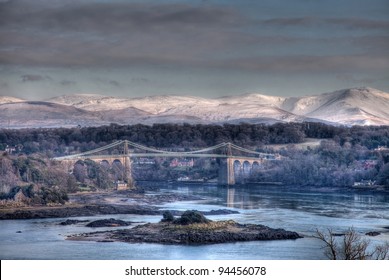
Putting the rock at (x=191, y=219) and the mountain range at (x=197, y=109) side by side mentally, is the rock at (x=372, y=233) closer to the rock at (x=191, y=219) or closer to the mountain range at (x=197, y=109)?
the mountain range at (x=197, y=109)

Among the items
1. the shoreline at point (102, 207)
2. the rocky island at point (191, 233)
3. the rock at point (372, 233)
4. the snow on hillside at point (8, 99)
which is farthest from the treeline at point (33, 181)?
the rock at point (372, 233)

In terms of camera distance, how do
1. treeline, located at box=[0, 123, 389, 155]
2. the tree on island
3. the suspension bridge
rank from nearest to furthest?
the tree on island, treeline, located at box=[0, 123, 389, 155], the suspension bridge

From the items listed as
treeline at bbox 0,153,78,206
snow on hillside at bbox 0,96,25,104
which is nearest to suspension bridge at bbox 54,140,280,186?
treeline at bbox 0,153,78,206

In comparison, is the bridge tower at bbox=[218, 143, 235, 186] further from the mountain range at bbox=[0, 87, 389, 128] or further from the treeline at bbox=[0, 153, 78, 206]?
the treeline at bbox=[0, 153, 78, 206]

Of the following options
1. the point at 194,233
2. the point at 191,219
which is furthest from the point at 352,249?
the point at 191,219

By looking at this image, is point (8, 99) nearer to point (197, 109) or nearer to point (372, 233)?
point (197, 109)
